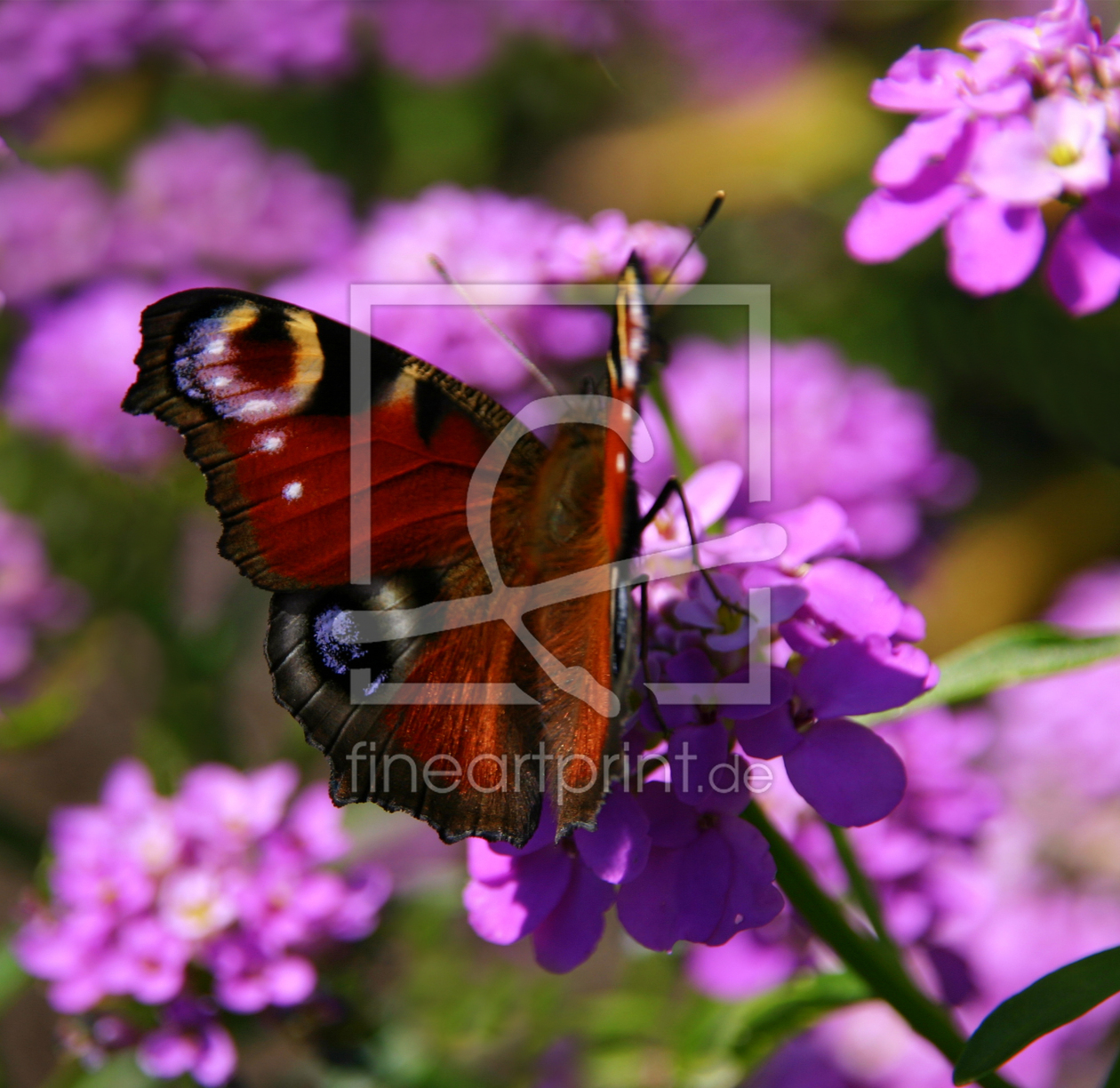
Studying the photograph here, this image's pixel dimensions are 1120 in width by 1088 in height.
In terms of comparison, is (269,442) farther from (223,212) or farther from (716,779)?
(223,212)

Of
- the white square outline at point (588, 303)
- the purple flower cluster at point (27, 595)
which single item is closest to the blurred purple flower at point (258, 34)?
the white square outline at point (588, 303)

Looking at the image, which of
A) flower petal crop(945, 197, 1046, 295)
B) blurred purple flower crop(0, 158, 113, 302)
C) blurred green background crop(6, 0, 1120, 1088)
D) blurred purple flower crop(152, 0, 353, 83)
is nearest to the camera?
flower petal crop(945, 197, 1046, 295)

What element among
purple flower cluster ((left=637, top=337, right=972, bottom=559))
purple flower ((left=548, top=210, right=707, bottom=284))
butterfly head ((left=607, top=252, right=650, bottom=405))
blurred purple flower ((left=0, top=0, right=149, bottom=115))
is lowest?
purple flower cluster ((left=637, top=337, right=972, bottom=559))

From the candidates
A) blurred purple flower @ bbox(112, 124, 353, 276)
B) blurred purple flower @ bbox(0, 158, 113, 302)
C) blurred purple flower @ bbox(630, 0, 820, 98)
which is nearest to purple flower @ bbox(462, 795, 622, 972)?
blurred purple flower @ bbox(112, 124, 353, 276)

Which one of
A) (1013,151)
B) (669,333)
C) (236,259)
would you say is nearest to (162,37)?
(236,259)

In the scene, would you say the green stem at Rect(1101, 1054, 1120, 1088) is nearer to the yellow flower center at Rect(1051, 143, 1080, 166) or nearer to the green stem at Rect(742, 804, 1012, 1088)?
the green stem at Rect(742, 804, 1012, 1088)
